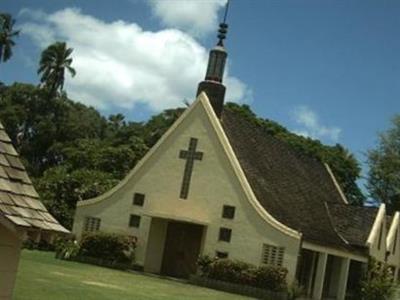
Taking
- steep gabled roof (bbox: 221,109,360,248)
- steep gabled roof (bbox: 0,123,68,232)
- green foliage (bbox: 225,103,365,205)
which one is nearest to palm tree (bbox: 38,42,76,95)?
green foliage (bbox: 225,103,365,205)

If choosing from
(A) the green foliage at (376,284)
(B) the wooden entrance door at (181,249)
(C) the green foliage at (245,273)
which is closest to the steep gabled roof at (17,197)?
(C) the green foliage at (245,273)

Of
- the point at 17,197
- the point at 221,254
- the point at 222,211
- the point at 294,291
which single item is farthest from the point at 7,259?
the point at 222,211

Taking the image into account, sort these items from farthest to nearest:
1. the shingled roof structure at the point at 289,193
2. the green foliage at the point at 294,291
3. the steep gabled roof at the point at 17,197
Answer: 1. the shingled roof structure at the point at 289,193
2. the green foliage at the point at 294,291
3. the steep gabled roof at the point at 17,197

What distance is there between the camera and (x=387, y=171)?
192 feet

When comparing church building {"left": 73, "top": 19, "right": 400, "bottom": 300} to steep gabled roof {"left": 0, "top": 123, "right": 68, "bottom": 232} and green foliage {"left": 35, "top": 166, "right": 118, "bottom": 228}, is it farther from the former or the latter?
steep gabled roof {"left": 0, "top": 123, "right": 68, "bottom": 232}

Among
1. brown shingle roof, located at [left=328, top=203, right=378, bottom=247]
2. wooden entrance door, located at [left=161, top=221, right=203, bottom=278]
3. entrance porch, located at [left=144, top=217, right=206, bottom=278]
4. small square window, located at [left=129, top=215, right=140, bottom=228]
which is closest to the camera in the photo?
entrance porch, located at [left=144, top=217, right=206, bottom=278]

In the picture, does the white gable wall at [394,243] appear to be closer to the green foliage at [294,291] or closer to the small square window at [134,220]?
the green foliage at [294,291]

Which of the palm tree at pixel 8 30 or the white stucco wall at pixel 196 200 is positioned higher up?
the palm tree at pixel 8 30

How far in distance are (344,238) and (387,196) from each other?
26214 millimetres

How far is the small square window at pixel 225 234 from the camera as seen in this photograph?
30484 mm

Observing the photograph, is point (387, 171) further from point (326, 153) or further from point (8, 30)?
point (8, 30)

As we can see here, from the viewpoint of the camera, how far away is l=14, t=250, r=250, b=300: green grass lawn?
17516mm

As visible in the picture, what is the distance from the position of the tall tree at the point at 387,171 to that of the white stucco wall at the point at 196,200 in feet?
99.2

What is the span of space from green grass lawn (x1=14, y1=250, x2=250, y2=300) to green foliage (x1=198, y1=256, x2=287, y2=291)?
1.59m
